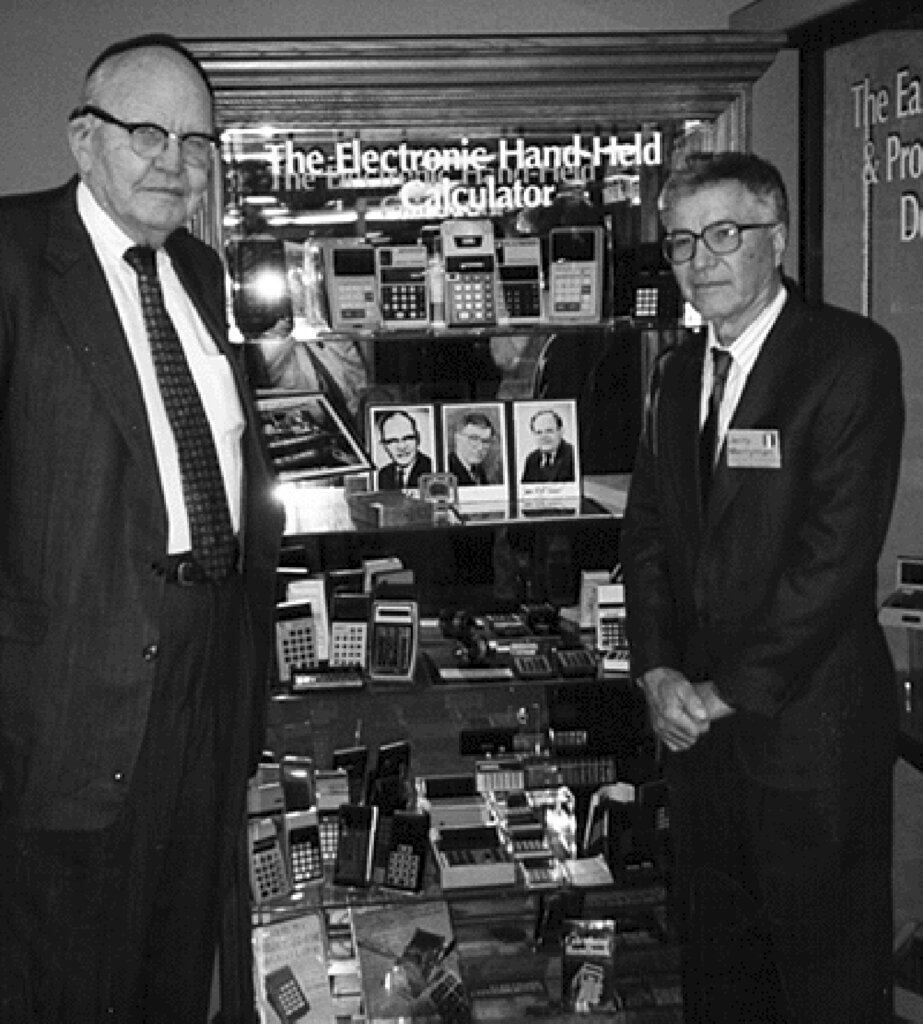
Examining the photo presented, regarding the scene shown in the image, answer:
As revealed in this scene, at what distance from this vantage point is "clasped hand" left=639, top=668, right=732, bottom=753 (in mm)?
2656

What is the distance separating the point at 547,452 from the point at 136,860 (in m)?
1.48

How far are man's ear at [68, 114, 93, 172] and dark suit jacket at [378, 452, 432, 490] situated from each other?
1243 millimetres

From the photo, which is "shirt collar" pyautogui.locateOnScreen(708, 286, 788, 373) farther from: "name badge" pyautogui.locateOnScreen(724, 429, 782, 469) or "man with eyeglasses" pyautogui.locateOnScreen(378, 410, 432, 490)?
"man with eyeglasses" pyautogui.locateOnScreen(378, 410, 432, 490)

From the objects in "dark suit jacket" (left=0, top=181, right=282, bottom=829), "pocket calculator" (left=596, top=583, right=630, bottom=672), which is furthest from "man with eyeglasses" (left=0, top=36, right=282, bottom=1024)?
"pocket calculator" (left=596, top=583, right=630, bottom=672)

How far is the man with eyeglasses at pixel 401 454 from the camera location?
130 inches

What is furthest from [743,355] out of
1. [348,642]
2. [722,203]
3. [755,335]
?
[348,642]

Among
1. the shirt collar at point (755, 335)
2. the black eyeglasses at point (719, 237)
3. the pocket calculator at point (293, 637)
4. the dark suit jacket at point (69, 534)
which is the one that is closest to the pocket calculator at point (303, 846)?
the pocket calculator at point (293, 637)

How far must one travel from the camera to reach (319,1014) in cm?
327

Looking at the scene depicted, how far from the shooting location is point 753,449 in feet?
8.42

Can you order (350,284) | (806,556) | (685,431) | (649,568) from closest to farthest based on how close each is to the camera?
(806,556) → (685,431) → (649,568) → (350,284)

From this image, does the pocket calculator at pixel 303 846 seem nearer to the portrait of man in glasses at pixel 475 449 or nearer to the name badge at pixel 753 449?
the portrait of man in glasses at pixel 475 449

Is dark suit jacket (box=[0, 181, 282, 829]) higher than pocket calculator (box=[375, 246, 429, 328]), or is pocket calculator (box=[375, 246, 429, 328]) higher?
pocket calculator (box=[375, 246, 429, 328])

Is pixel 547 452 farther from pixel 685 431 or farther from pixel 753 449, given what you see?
pixel 753 449

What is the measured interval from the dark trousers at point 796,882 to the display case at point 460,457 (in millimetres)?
477
